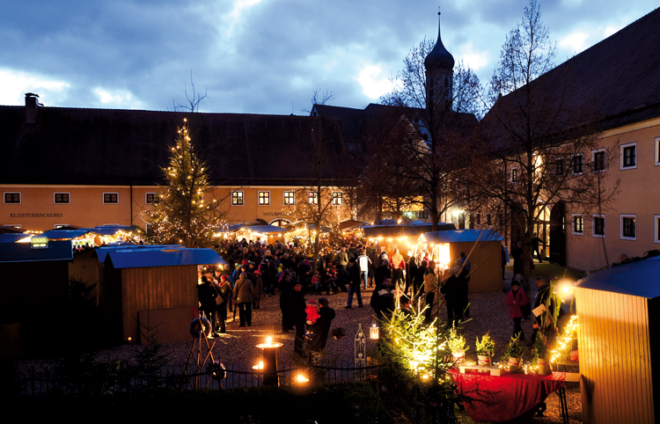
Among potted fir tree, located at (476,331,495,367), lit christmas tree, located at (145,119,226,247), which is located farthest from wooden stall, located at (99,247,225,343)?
lit christmas tree, located at (145,119,226,247)

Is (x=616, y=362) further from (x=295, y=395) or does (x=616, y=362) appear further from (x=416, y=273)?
(x=416, y=273)

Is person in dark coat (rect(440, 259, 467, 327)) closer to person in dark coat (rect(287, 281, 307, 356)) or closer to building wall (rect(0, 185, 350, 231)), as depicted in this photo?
person in dark coat (rect(287, 281, 307, 356))

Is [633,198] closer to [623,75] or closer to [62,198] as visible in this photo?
[623,75]

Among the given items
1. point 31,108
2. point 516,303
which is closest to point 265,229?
point 516,303

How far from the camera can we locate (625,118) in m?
19.4

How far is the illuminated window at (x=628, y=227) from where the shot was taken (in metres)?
19.5

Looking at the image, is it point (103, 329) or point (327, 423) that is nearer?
point (327, 423)

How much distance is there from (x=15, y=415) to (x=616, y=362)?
25.6ft

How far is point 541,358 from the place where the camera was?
7.08 metres

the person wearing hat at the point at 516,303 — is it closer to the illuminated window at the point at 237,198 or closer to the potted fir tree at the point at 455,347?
the potted fir tree at the point at 455,347

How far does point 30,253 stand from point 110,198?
85.9 feet

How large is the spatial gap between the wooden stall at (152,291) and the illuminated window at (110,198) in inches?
1027

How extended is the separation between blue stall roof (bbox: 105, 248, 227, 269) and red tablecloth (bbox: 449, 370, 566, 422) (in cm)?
669

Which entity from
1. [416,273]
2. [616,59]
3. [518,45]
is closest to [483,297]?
[416,273]
